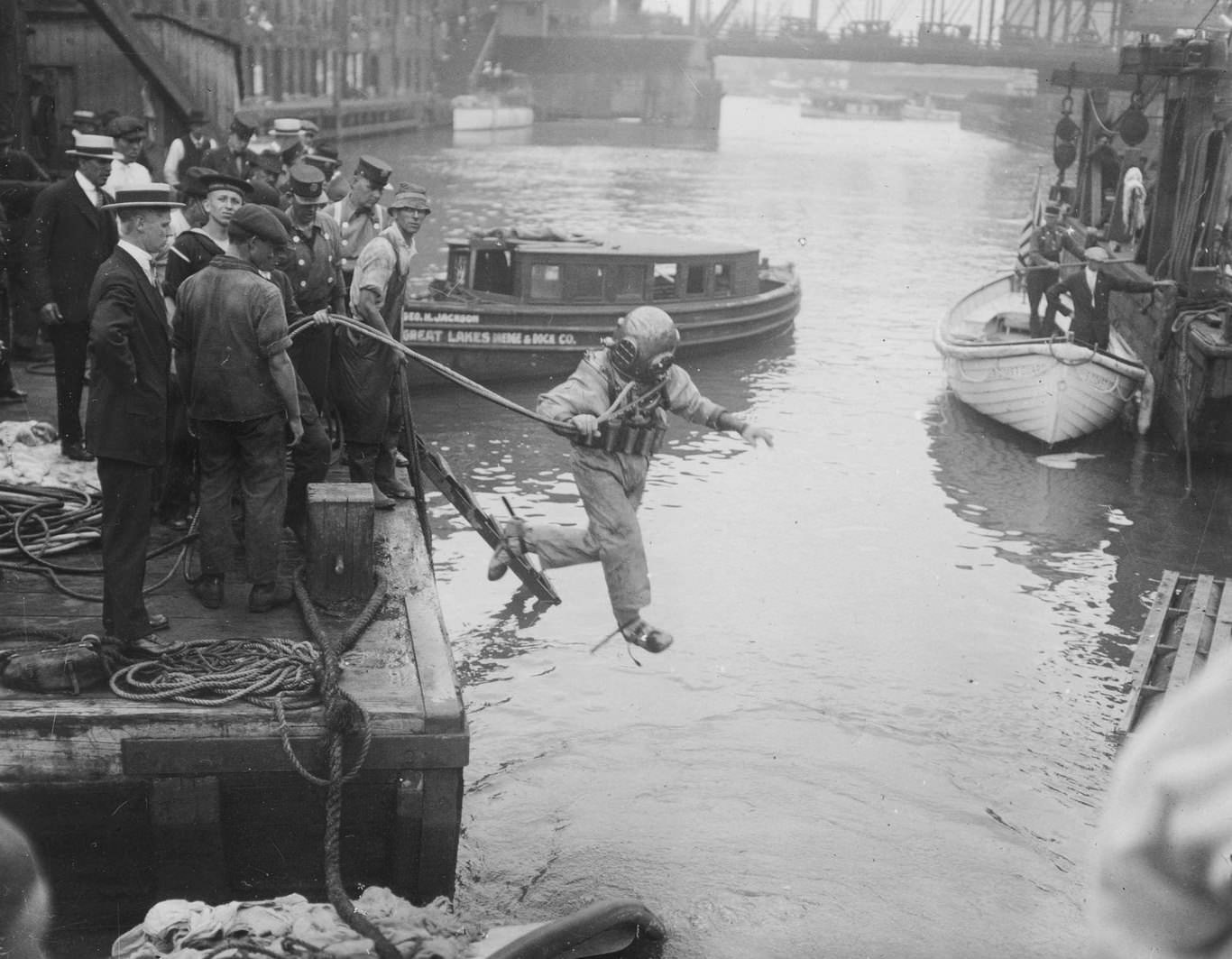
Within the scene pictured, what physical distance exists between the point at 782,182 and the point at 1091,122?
2785 centimetres

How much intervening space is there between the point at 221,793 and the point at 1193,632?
6.20 meters

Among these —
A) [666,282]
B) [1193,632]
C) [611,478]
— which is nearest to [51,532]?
[611,478]

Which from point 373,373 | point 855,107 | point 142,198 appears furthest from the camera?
point 855,107

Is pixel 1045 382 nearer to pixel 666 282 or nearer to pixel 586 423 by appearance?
pixel 666 282

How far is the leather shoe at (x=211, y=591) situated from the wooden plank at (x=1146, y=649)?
5.19 m

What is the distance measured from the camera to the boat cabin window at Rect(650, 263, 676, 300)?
2062 centimetres

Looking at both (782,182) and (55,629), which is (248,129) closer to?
(55,629)

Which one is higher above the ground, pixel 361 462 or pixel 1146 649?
pixel 361 462

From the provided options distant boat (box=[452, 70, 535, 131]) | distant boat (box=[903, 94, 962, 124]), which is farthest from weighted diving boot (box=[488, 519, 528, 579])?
distant boat (box=[903, 94, 962, 124])

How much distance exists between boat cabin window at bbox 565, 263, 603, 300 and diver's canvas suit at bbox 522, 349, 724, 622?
11344mm

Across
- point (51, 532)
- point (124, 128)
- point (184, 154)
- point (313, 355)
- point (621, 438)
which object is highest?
point (124, 128)

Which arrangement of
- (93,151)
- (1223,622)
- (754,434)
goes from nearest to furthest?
(754,434) → (1223,622) → (93,151)

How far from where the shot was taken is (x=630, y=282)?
19578mm

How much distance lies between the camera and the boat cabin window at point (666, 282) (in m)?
20.6
